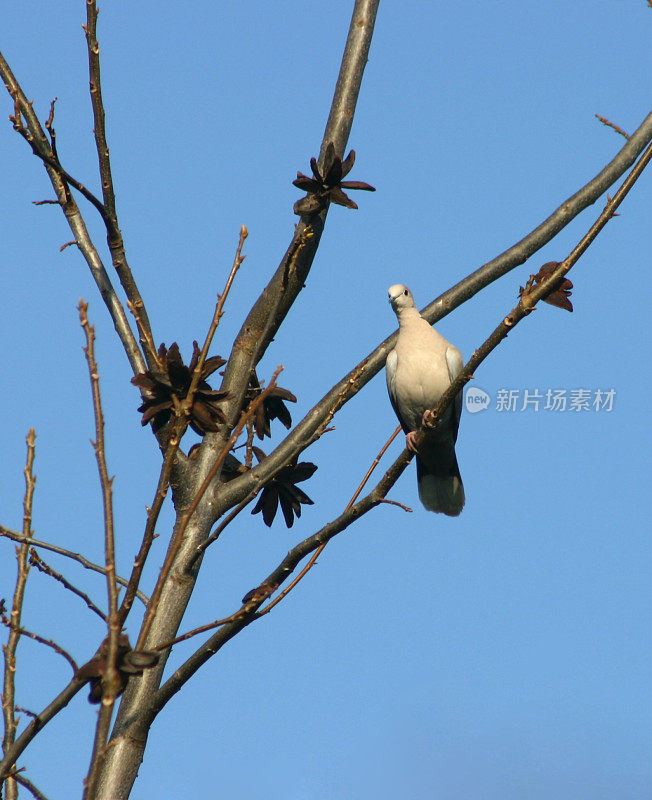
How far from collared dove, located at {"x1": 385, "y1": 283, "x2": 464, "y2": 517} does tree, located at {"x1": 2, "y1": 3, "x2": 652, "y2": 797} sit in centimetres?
88

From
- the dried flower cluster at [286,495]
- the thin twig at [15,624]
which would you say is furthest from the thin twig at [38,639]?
the dried flower cluster at [286,495]

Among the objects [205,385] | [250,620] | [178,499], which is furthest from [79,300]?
[178,499]

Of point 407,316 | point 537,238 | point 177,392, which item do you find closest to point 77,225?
point 177,392

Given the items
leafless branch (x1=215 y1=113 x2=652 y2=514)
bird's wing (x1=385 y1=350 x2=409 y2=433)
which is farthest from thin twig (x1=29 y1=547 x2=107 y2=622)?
bird's wing (x1=385 y1=350 x2=409 y2=433)

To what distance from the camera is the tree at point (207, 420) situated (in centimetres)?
234

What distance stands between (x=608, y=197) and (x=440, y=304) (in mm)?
2080

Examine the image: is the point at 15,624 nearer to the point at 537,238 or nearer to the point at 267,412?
the point at 267,412

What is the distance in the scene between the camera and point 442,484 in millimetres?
6492

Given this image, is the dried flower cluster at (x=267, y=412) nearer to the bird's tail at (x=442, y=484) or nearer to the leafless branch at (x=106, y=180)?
the leafless branch at (x=106, y=180)

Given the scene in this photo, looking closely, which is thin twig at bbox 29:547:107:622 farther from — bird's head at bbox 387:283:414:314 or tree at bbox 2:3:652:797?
bird's head at bbox 387:283:414:314

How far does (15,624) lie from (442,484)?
3925 mm

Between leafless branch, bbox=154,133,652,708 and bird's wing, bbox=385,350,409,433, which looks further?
bird's wing, bbox=385,350,409,433

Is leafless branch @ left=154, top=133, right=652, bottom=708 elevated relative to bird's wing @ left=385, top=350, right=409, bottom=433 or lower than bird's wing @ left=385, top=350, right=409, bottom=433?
lower

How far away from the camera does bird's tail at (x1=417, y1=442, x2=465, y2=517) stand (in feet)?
21.1
